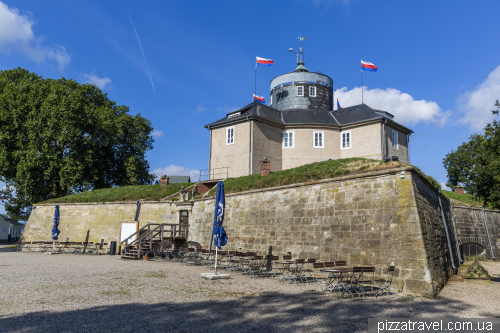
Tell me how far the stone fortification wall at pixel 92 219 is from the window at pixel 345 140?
48.6ft

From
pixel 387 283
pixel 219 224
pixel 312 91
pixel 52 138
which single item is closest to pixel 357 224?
pixel 387 283

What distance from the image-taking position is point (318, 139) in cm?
2845

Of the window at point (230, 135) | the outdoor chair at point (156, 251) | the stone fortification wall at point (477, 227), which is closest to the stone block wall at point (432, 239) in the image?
the stone fortification wall at point (477, 227)

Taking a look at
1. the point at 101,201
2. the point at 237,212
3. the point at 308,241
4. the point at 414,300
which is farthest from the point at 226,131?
the point at 414,300

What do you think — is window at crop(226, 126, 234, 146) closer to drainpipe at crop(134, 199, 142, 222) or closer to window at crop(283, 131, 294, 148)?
window at crop(283, 131, 294, 148)

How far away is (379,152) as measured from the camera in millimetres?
26219

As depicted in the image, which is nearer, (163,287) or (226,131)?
(163,287)

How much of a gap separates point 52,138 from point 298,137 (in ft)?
65.7

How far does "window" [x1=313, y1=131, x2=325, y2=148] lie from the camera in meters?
28.4

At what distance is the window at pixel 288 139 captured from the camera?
28.7m

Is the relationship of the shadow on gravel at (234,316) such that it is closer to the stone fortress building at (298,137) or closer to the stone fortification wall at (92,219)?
the stone fortification wall at (92,219)

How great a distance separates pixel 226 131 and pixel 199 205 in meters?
9.97

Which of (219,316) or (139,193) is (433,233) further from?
(139,193)

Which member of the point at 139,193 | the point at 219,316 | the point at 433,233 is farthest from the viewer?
the point at 139,193
